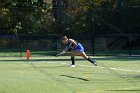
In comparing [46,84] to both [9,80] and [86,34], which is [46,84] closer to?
[9,80]

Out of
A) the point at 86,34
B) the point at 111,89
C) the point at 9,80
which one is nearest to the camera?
the point at 111,89

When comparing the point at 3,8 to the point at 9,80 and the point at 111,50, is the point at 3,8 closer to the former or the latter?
the point at 9,80

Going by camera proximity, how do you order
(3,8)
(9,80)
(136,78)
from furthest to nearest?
1. (136,78)
2. (9,80)
3. (3,8)

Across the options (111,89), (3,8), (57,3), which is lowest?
(111,89)

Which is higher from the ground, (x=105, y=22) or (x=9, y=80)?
(x=105, y=22)

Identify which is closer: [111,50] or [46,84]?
[46,84]

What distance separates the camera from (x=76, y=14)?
39.4 meters

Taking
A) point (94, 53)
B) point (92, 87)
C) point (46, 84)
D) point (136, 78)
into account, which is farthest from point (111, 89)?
point (94, 53)

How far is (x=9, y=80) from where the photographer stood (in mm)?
15344

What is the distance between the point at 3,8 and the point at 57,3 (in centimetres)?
3125

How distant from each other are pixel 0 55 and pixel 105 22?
904 centimetres

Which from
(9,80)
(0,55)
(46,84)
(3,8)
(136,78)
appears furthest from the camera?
(0,55)

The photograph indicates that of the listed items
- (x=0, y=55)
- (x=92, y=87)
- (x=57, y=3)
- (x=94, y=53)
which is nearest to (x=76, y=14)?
(x=57, y=3)

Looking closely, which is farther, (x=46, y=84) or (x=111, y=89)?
Answer: (x=46, y=84)
